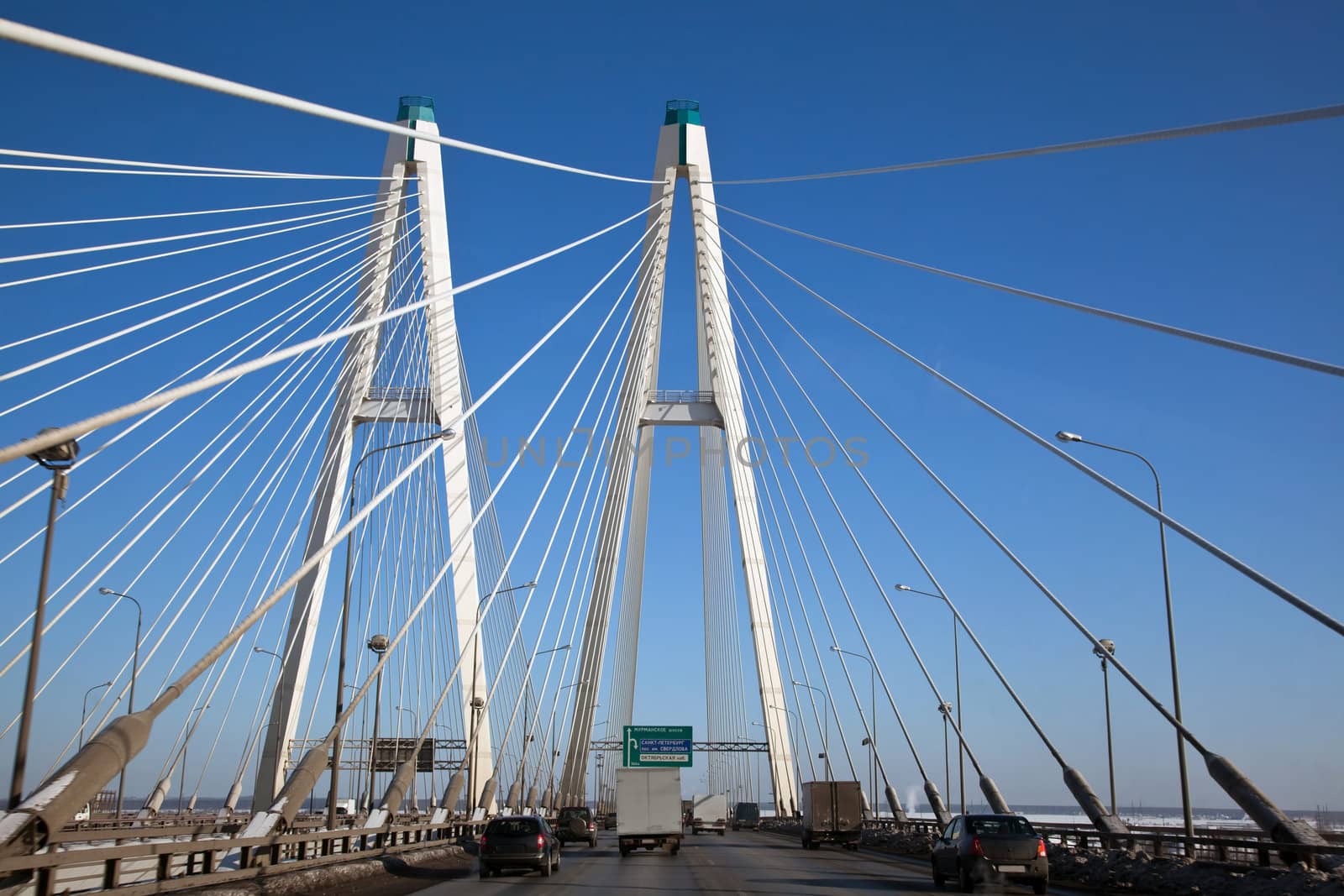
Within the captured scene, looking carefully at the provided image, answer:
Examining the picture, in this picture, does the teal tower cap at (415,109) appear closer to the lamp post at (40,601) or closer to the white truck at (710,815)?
the lamp post at (40,601)

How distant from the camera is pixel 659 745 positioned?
58.6 meters

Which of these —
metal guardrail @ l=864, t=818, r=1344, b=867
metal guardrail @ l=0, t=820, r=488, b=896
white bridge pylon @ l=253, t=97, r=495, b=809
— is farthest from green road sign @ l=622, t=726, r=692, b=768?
metal guardrail @ l=864, t=818, r=1344, b=867

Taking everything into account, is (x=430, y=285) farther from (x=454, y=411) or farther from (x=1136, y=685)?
(x=1136, y=685)

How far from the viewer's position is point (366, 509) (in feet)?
59.7

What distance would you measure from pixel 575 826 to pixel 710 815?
22.6 m

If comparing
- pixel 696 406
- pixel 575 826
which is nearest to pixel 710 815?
pixel 575 826

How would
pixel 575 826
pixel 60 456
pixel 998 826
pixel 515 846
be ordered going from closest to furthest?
pixel 60 456
pixel 998 826
pixel 515 846
pixel 575 826

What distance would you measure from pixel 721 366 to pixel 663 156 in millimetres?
6667

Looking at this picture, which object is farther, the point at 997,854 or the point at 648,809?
the point at 648,809

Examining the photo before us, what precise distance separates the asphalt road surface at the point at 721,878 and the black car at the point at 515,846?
0.31 metres

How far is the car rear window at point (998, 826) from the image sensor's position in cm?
2016

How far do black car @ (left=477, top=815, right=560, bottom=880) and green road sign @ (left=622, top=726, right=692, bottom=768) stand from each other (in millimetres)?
32257

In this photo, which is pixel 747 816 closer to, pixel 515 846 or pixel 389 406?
pixel 389 406

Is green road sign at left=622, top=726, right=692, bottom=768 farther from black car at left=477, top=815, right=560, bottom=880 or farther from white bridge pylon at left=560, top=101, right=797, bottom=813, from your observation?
black car at left=477, top=815, right=560, bottom=880
